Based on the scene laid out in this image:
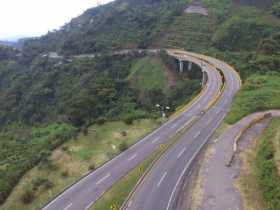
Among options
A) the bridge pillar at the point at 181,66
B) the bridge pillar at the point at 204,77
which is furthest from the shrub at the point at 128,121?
the bridge pillar at the point at 181,66

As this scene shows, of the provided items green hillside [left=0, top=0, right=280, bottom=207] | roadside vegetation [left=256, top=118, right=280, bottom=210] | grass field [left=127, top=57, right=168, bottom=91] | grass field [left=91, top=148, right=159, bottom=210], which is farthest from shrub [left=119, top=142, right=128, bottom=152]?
grass field [left=127, top=57, right=168, bottom=91]

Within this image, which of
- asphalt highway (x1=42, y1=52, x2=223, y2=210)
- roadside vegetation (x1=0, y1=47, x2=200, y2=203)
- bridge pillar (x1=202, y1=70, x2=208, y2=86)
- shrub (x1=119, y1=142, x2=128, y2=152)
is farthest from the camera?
bridge pillar (x1=202, y1=70, x2=208, y2=86)

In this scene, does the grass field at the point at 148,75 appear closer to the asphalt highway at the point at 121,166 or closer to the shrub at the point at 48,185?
the asphalt highway at the point at 121,166

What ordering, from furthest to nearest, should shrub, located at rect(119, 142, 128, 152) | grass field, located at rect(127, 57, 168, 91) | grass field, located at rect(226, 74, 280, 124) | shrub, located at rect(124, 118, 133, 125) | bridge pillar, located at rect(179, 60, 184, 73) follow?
bridge pillar, located at rect(179, 60, 184, 73) < grass field, located at rect(127, 57, 168, 91) < shrub, located at rect(124, 118, 133, 125) < grass field, located at rect(226, 74, 280, 124) < shrub, located at rect(119, 142, 128, 152)

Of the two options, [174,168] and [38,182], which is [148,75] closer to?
[174,168]

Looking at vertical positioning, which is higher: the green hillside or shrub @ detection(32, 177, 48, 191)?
the green hillside

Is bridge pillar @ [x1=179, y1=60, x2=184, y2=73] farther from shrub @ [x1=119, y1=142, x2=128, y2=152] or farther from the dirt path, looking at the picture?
shrub @ [x1=119, y1=142, x2=128, y2=152]

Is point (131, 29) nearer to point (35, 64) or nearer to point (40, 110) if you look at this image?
point (35, 64)
